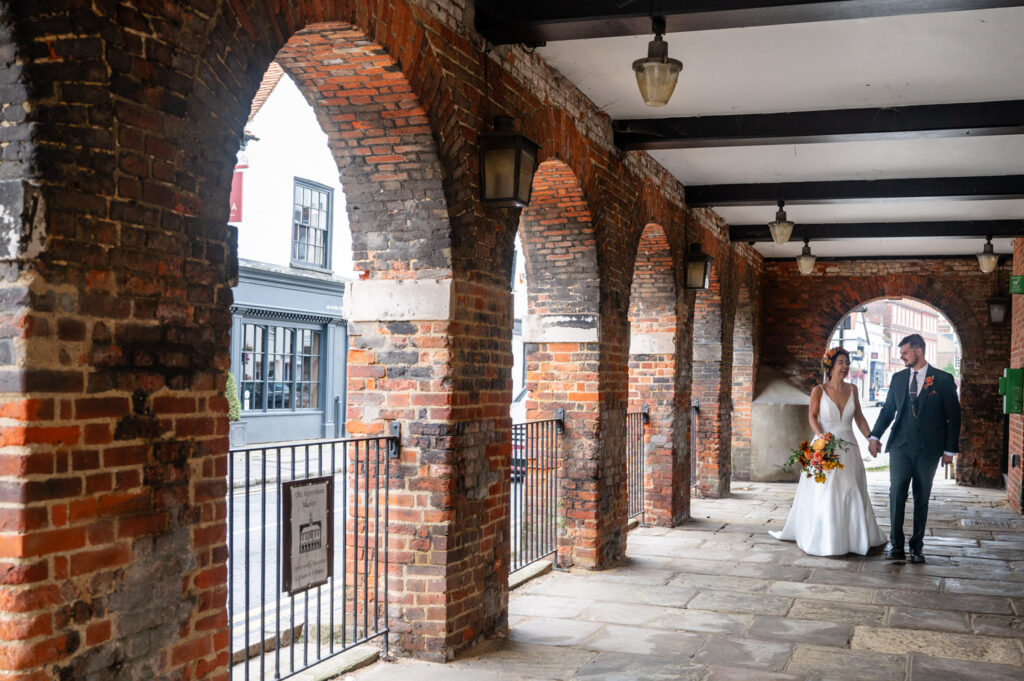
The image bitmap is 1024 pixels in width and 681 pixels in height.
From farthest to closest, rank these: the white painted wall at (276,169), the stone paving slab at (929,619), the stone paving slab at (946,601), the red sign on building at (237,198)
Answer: the white painted wall at (276,169), the red sign on building at (237,198), the stone paving slab at (946,601), the stone paving slab at (929,619)

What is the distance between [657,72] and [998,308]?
12698 millimetres

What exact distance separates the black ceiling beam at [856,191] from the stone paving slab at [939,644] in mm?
5272

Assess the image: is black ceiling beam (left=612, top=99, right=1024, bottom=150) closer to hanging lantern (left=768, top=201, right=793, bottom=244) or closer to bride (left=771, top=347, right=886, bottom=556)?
bride (left=771, top=347, right=886, bottom=556)

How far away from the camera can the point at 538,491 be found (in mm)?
7430

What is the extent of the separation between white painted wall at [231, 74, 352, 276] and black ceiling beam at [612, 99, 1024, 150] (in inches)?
384

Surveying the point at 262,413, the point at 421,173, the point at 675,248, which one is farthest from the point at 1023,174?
the point at 262,413

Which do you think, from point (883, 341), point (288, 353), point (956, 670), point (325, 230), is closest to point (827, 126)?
point (956, 670)

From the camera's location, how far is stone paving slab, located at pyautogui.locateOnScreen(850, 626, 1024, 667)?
532cm

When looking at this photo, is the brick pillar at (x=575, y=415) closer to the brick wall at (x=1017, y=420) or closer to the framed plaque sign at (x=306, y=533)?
the framed plaque sign at (x=306, y=533)

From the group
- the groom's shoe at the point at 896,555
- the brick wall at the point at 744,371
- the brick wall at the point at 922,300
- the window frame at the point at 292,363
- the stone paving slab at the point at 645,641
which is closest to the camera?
the stone paving slab at the point at 645,641

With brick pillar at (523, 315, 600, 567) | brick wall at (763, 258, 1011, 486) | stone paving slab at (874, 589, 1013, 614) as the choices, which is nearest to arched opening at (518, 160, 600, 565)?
brick pillar at (523, 315, 600, 567)

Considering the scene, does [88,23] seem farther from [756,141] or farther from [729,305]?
[729,305]

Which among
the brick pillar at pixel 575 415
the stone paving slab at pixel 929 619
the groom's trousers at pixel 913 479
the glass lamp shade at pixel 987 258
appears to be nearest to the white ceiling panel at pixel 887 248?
the glass lamp shade at pixel 987 258

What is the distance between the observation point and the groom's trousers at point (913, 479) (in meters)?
7.82
